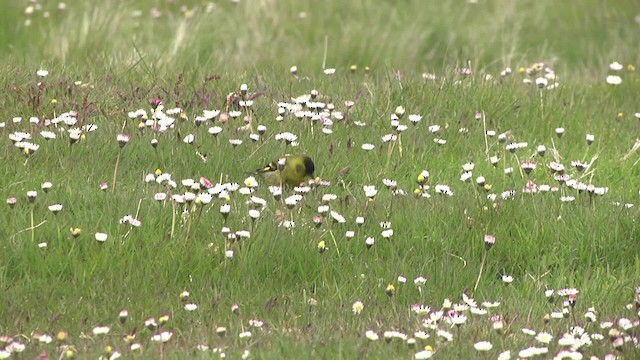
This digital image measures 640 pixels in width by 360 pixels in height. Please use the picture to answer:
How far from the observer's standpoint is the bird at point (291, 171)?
692 cm

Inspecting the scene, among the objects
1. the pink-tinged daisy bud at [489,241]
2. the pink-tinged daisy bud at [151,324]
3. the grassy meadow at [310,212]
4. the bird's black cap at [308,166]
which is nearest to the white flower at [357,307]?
the grassy meadow at [310,212]

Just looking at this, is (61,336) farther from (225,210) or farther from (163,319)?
(225,210)

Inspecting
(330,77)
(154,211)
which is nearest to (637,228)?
(154,211)

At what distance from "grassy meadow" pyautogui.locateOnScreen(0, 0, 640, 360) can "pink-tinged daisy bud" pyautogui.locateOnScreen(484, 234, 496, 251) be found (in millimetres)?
16

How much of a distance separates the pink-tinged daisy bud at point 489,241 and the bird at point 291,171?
4.12 feet

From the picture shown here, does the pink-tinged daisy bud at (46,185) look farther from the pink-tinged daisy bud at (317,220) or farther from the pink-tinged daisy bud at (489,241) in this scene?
the pink-tinged daisy bud at (489,241)

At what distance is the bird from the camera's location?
6922mm

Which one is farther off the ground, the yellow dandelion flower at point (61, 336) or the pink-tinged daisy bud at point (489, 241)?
the yellow dandelion flower at point (61, 336)

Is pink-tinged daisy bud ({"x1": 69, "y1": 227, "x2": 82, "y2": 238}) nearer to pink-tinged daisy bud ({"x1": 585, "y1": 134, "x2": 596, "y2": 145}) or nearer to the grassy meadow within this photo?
the grassy meadow

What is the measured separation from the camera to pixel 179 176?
7.12 m

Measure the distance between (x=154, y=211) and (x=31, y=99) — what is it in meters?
2.00

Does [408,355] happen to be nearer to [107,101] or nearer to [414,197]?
[414,197]

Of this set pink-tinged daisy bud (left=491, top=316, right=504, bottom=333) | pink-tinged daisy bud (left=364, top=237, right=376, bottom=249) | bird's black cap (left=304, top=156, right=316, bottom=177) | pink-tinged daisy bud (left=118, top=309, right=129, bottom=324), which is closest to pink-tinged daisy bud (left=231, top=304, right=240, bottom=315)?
pink-tinged daisy bud (left=118, top=309, right=129, bottom=324)

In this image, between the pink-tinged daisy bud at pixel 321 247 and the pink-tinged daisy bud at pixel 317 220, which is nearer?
the pink-tinged daisy bud at pixel 321 247
